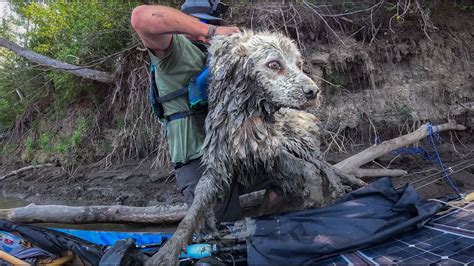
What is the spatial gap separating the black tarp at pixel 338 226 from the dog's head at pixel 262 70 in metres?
0.62

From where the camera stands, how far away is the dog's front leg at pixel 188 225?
180 cm

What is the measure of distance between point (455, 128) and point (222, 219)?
4504 mm

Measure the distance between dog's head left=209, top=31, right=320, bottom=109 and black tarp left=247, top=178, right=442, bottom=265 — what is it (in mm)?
620

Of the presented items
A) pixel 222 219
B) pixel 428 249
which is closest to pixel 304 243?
pixel 428 249

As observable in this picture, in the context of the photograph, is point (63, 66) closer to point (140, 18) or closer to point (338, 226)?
point (140, 18)

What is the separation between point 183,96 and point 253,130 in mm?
542

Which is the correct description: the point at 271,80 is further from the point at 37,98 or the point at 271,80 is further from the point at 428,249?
the point at 37,98

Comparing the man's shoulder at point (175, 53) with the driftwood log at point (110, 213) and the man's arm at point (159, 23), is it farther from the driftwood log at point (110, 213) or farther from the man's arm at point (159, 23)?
A: the driftwood log at point (110, 213)

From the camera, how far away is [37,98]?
28.5 ft

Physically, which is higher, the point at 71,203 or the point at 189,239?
the point at 189,239

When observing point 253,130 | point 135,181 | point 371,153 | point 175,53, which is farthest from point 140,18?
point 135,181

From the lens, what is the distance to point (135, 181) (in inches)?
233

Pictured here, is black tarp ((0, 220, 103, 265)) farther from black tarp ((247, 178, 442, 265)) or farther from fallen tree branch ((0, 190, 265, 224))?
black tarp ((247, 178, 442, 265))

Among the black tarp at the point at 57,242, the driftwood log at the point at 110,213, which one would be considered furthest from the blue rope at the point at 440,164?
the black tarp at the point at 57,242
